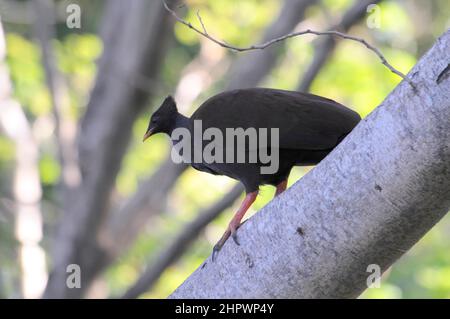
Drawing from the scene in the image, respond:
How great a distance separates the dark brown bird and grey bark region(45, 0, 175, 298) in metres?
1.90

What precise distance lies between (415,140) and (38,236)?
5.29m

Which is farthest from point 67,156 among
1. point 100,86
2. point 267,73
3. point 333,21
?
point 333,21

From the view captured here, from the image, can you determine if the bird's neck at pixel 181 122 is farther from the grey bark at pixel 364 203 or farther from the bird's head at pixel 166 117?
the grey bark at pixel 364 203

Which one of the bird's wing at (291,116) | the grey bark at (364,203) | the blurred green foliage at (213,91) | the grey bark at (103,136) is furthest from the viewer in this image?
the blurred green foliage at (213,91)

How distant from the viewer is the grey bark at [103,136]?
219 inches

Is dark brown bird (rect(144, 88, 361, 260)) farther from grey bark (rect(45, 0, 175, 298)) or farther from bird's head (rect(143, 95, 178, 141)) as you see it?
grey bark (rect(45, 0, 175, 298))

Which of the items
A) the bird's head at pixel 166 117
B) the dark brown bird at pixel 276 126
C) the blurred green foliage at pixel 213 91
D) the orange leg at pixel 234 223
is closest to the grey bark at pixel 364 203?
the orange leg at pixel 234 223

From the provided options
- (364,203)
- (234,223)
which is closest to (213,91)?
(234,223)

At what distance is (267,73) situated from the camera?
6.26m

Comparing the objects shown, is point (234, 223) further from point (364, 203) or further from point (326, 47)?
point (326, 47)

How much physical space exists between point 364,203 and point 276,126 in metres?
1.12

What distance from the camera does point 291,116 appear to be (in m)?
3.23

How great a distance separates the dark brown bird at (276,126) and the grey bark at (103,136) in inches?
74.9

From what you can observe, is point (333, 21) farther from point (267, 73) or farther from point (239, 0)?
point (239, 0)
